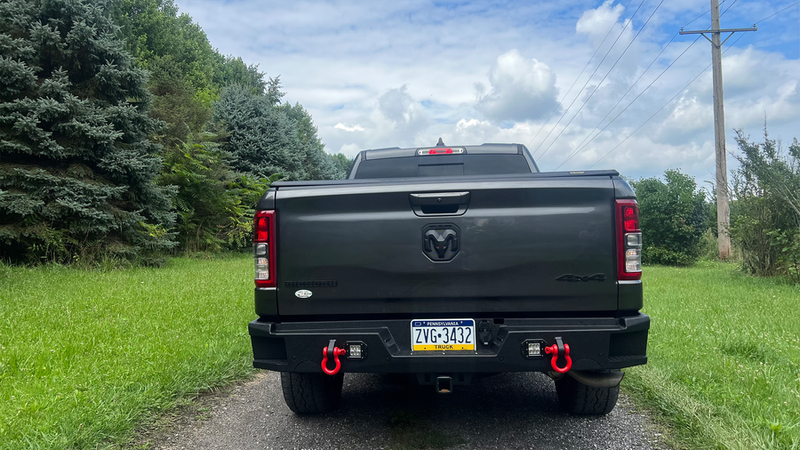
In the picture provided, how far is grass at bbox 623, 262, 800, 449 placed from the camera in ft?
10.3

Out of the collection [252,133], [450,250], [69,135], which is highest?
[252,133]

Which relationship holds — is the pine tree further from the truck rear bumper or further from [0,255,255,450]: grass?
the truck rear bumper

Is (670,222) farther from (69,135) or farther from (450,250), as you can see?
(450,250)

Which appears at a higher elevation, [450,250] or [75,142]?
[75,142]

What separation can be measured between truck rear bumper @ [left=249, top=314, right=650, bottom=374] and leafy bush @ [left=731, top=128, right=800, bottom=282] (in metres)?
11.0

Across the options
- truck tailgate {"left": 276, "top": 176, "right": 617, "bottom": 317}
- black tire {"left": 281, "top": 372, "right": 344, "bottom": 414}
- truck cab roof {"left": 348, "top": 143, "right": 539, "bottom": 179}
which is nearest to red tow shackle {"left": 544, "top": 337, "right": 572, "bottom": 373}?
truck tailgate {"left": 276, "top": 176, "right": 617, "bottom": 317}

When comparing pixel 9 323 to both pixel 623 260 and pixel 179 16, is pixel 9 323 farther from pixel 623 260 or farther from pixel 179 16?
pixel 179 16

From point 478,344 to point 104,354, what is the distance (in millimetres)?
3747

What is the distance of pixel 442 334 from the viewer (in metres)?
2.93

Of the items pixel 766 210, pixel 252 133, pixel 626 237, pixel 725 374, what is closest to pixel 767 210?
pixel 766 210

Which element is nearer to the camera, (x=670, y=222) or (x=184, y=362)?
(x=184, y=362)

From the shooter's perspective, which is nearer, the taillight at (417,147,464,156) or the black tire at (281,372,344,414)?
the black tire at (281,372,344,414)

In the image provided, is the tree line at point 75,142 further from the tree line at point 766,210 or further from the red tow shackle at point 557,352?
the tree line at point 766,210

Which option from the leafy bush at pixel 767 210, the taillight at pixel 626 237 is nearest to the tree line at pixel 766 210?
the leafy bush at pixel 767 210
